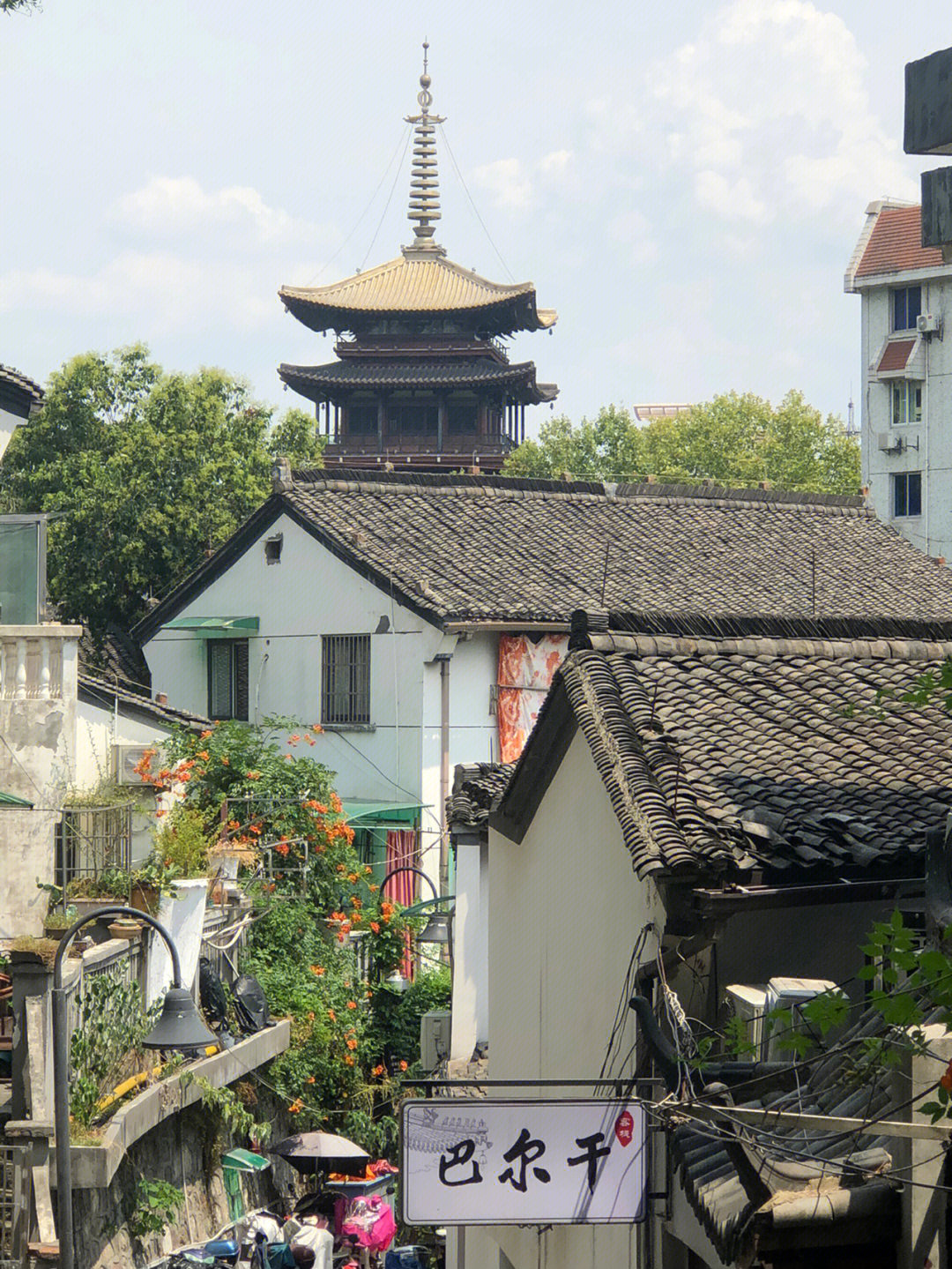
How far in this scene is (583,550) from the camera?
29656 mm

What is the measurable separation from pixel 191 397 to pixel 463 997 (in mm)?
25235

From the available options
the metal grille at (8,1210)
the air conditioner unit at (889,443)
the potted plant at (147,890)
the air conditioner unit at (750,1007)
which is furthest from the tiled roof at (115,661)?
the air conditioner unit at (889,443)

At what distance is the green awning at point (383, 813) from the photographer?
26641 millimetres

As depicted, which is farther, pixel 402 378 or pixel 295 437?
pixel 402 378

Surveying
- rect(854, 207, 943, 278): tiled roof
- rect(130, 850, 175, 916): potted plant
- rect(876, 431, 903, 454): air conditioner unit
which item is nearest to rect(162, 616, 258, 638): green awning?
rect(130, 850, 175, 916): potted plant

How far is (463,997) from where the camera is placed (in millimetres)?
14648

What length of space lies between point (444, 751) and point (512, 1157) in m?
19.3

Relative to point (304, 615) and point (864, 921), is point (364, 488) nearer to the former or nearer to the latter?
point (304, 615)

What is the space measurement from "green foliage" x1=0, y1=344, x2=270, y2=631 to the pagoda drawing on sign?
12.1 m

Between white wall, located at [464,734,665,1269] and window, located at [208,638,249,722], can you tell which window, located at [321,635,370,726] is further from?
white wall, located at [464,734,665,1269]

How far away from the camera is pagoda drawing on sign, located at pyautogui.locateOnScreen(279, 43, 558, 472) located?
165 feet

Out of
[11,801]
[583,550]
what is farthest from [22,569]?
[583,550]

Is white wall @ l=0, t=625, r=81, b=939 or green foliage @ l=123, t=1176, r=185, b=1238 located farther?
white wall @ l=0, t=625, r=81, b=939

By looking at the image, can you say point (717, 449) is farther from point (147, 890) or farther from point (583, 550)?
point (147, 890)
